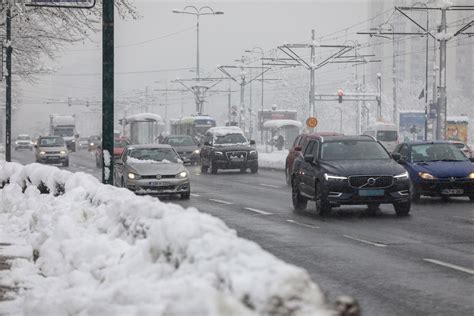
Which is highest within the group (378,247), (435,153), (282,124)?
(282,124)

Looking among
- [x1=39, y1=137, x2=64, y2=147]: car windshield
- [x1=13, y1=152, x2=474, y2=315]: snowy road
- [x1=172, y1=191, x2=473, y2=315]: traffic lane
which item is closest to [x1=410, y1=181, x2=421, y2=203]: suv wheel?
[x1=13, y1=152, x2=474, y2=315]: snowy road

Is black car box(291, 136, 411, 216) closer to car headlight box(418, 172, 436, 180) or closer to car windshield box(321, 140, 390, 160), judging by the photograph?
car windshield box(321, 140, 390, 160)

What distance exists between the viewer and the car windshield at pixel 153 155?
25.8 m

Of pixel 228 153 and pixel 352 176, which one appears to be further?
pixel 228 153

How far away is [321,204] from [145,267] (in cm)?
1283

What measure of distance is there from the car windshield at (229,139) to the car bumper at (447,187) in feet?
62.7

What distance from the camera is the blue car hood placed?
22.1m

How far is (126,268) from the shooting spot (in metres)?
6.58

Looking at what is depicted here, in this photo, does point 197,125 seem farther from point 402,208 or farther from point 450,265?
point 450,265

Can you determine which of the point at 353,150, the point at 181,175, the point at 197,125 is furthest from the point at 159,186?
the point at 197,125

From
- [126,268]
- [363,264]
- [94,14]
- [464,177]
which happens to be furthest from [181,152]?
[126,268]

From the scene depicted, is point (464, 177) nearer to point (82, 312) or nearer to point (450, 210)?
point (450, 210)

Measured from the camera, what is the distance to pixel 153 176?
2436 centimetres

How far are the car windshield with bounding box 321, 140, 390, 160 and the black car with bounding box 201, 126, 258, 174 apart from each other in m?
19.0
